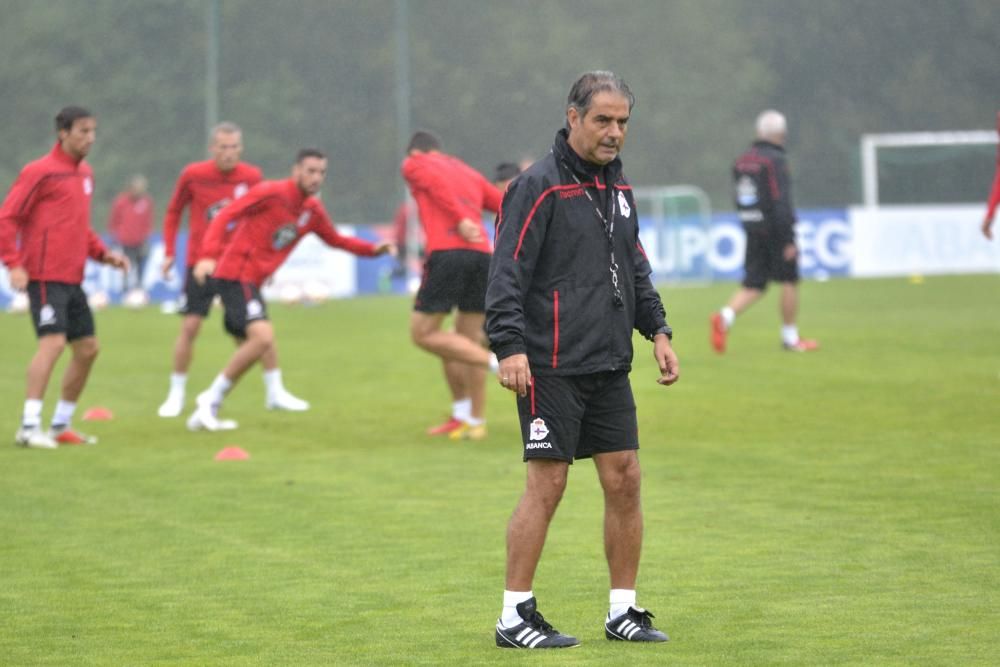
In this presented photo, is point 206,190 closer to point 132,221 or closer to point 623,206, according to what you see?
point 623,206

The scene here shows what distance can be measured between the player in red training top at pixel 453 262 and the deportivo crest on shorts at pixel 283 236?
4.05 feet

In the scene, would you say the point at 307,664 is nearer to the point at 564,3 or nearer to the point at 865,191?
the point at 865,191

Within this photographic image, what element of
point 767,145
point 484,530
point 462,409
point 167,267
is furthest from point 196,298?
point 767,145

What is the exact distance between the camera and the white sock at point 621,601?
242 inches

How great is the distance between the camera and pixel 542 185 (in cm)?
603

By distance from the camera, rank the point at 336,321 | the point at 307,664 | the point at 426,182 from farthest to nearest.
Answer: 1. the point at 336,321
2. the point at 426,182
3. the point at 307,664

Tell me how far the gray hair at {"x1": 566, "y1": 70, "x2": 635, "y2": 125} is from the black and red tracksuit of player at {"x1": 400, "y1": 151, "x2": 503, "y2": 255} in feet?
18.4

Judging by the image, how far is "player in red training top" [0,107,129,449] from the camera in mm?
11438

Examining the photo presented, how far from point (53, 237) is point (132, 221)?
21201 mm

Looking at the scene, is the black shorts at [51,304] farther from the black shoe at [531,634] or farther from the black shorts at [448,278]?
the black shoe at [531,634]

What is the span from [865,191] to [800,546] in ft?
107

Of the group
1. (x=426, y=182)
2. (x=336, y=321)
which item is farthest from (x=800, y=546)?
(x=336, y=321)

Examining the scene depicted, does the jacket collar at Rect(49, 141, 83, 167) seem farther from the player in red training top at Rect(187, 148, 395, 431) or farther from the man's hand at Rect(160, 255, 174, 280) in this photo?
the man's hand at Rect(160, 255, 174, 280)

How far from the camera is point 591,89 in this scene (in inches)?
234
